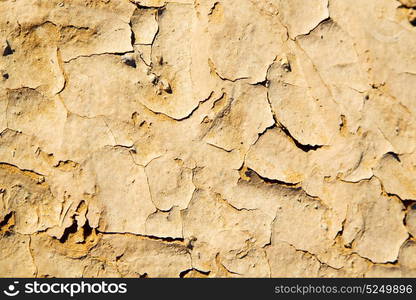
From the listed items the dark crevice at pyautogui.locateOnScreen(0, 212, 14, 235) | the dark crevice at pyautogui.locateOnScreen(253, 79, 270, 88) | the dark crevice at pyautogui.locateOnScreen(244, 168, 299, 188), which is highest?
the dark crevice at pyautogui.locateOnScreen(253, 79, 270, 88)

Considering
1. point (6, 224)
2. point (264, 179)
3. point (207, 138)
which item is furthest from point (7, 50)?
point (264, 179)

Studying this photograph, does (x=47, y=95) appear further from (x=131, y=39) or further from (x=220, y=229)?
(x=220, y=229)

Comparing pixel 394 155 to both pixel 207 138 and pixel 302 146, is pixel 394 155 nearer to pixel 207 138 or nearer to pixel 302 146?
pixel 302 146

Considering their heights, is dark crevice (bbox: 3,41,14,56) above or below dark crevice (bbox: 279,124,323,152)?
above

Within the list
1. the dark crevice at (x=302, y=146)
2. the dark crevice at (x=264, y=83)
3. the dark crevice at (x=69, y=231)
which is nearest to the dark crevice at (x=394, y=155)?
the dark crevice at (x=302, y=146)

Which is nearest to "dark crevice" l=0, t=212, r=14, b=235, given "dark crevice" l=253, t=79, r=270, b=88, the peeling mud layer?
the peeling mud layer

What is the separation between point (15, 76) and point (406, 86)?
157cm

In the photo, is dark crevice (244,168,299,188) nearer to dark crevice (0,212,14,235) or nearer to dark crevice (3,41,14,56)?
dark crevice (0,212,14,235)

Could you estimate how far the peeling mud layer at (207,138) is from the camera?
1872 mm

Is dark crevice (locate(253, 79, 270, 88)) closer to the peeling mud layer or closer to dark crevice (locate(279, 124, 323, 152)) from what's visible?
the peeling mud layer

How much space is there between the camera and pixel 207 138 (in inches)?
74.7

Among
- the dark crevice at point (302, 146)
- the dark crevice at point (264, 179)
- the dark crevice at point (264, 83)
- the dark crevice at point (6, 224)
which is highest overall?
the dark crevice at point (264, 83)

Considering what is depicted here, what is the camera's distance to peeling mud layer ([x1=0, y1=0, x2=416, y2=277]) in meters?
1.87

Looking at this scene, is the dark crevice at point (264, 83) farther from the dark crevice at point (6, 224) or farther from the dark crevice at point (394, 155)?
the dark crevice at point (6, 224)
